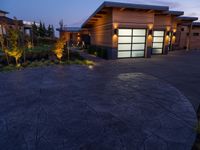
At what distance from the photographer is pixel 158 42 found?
1761 cm

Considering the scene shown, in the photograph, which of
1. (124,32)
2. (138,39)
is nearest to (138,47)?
(138,39)

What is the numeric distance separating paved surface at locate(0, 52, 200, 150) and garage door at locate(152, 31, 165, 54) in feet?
42.4

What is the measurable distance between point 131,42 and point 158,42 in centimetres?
545

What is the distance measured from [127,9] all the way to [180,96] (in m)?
10.5

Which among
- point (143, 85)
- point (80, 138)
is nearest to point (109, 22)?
point (143, 85)

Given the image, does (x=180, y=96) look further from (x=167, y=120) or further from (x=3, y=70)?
(x=3, y=70)

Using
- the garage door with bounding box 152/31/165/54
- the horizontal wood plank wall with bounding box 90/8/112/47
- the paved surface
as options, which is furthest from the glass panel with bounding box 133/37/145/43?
the paved surface

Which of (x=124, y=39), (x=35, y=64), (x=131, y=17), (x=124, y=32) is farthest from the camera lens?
(x=124, y=39)

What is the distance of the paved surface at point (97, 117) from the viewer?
8.40ft

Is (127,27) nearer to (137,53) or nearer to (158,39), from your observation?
(137,53)

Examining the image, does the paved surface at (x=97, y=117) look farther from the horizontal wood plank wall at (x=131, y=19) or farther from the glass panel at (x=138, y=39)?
the glass panel at (x=138, y=39)

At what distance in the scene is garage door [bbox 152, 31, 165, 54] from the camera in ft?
56.7

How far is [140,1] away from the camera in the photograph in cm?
6009

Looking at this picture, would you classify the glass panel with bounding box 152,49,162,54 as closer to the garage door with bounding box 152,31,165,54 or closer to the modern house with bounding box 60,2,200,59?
the garage door with bounding box 152,31,165,54
